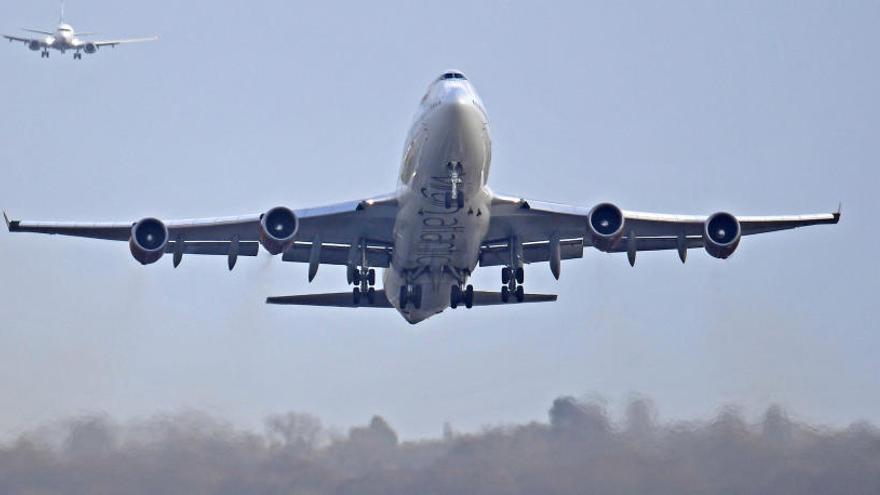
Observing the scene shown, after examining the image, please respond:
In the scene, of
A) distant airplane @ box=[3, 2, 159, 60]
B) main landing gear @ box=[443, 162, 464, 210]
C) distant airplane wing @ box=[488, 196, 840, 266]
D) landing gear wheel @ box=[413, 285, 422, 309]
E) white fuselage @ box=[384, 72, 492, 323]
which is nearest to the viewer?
white fuselage @ box=[384, 72, 492, 323]

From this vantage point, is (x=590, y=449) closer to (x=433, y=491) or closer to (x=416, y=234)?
(x=433, y=491)

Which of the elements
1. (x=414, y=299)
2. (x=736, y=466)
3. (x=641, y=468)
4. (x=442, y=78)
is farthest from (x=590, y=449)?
(x=442, y=78)

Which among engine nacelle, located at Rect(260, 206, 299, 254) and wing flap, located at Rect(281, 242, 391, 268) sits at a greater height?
engine nacelle, located at Rect(260, 206, 299, 254)

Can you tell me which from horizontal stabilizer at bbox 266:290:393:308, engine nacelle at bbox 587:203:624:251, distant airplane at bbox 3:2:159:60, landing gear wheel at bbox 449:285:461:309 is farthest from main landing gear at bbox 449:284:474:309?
distant airplane at bbox 3:2:159:60

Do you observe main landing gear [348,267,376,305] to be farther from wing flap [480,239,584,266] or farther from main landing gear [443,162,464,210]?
main landing gear [443,162,464,210]

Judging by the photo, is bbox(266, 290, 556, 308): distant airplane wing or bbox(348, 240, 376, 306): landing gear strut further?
bbox(266, 290, 556, 308): distant airplane wing

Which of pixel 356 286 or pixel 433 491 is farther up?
pixel 356 286

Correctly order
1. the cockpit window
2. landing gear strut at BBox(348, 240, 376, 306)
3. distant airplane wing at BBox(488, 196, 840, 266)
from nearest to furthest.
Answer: the cockpit window → distant airplane wing at BBox(488, 196, 840, 266) → landing gear strut at BBox(348, 240, 376, 306)
